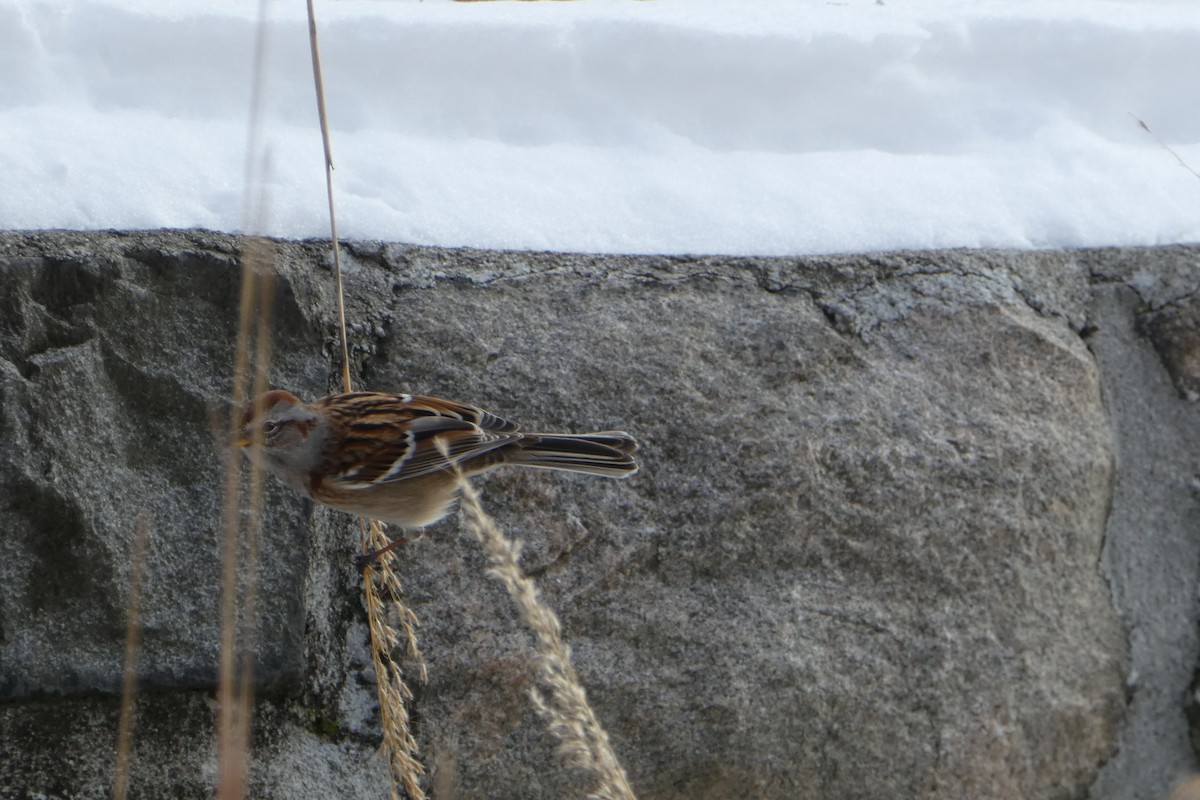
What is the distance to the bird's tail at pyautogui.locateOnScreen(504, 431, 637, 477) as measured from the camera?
1.75 m

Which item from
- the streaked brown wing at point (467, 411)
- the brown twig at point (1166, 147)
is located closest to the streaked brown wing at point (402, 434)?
the streaked brown wing at point (467, 411)

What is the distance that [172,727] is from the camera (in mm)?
1617

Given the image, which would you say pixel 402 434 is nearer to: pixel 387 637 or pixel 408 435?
pixel 408 435

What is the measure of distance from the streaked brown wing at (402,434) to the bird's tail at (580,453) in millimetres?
31

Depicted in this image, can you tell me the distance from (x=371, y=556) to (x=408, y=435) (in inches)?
15.0

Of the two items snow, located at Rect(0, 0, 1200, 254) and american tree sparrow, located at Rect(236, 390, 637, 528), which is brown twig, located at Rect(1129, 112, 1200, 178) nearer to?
snow, located at Rect(0, 0, 1200, 254)

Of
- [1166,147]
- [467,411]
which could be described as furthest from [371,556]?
[1166,147]

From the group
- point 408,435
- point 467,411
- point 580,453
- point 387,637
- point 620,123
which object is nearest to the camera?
point 387,637

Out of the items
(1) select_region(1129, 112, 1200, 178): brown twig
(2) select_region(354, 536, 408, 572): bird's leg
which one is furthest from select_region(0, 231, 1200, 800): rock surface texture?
(1) select_region(1129, 112, 1200, 178): brown twig

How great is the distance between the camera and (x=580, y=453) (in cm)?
175

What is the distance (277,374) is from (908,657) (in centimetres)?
104

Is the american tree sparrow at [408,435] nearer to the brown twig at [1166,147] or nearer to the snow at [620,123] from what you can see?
the snow at [620,123]

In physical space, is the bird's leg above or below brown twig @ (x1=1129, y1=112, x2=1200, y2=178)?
below

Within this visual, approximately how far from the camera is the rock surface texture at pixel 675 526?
164 cm
